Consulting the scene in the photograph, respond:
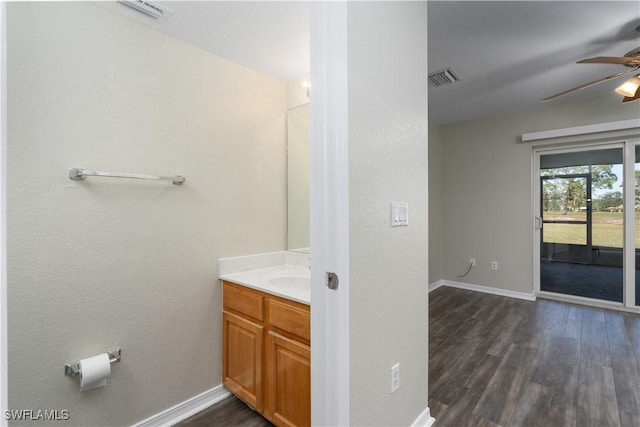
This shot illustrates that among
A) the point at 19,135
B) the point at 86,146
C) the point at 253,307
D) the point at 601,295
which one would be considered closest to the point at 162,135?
the point at 86,146

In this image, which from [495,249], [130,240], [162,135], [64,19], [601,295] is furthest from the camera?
[495,249]

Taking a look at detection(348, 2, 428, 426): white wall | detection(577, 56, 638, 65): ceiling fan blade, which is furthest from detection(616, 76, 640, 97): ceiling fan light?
detection(348, 2, 428, 426): white wall

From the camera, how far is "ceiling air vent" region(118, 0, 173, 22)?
1.53 meters

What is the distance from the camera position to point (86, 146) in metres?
1.53

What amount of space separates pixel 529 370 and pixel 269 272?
2.09 meters

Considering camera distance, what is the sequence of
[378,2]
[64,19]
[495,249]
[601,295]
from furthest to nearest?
[495,249]
[601,295]
[64,19]
[378,2]

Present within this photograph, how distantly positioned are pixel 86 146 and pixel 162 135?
0.39 metres

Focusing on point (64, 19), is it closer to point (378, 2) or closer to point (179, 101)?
point (179, 101)

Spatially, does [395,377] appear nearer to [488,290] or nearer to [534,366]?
[534,366]

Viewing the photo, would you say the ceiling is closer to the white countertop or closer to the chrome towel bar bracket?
the chrome towel bar bracket

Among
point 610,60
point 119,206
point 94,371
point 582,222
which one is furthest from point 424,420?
point 582,222

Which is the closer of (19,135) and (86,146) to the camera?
(19,135)

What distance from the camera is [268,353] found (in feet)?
5.57

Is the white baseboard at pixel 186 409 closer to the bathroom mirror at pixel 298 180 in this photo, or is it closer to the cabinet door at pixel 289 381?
the cabinet door at pixel 289 381
